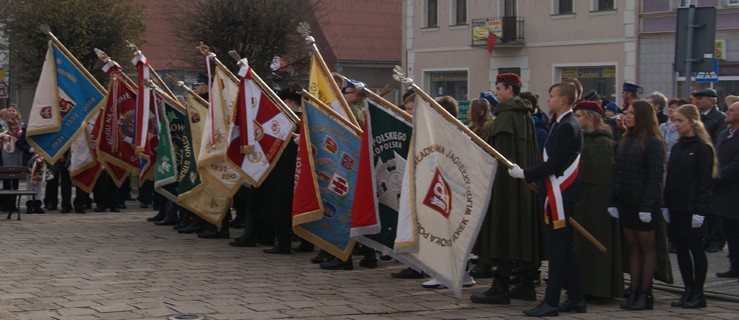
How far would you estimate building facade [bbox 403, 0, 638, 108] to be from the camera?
3606cm

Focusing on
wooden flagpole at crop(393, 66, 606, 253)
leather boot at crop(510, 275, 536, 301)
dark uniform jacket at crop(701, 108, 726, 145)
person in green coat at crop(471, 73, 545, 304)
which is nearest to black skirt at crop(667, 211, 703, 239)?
wooden flagpole at crop(393, 66, 606, 253)

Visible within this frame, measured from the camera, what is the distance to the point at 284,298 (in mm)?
9406

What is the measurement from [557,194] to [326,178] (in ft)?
11.4

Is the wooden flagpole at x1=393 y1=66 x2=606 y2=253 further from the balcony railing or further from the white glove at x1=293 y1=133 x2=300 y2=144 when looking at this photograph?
the balcony railing

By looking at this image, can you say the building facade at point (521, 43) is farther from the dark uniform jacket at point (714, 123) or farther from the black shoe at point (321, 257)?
the black shoe at point (321, 257)

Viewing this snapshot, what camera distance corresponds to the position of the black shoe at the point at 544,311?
345 inches

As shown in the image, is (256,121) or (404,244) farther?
(256,121)

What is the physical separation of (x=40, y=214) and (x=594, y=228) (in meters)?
10.7

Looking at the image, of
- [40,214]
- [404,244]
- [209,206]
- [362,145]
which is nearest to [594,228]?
[404,244]

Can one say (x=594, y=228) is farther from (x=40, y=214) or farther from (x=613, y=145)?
(x=40, y=214)

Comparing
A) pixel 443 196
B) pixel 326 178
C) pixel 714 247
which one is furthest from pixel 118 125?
pixel 714 247

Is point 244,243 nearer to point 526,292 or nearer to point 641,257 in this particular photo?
point 526,292

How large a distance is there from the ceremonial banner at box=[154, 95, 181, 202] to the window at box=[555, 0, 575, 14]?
24973 millimetres

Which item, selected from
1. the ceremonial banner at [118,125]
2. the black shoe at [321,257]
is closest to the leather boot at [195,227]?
the ceremonial banner at [118,125]
